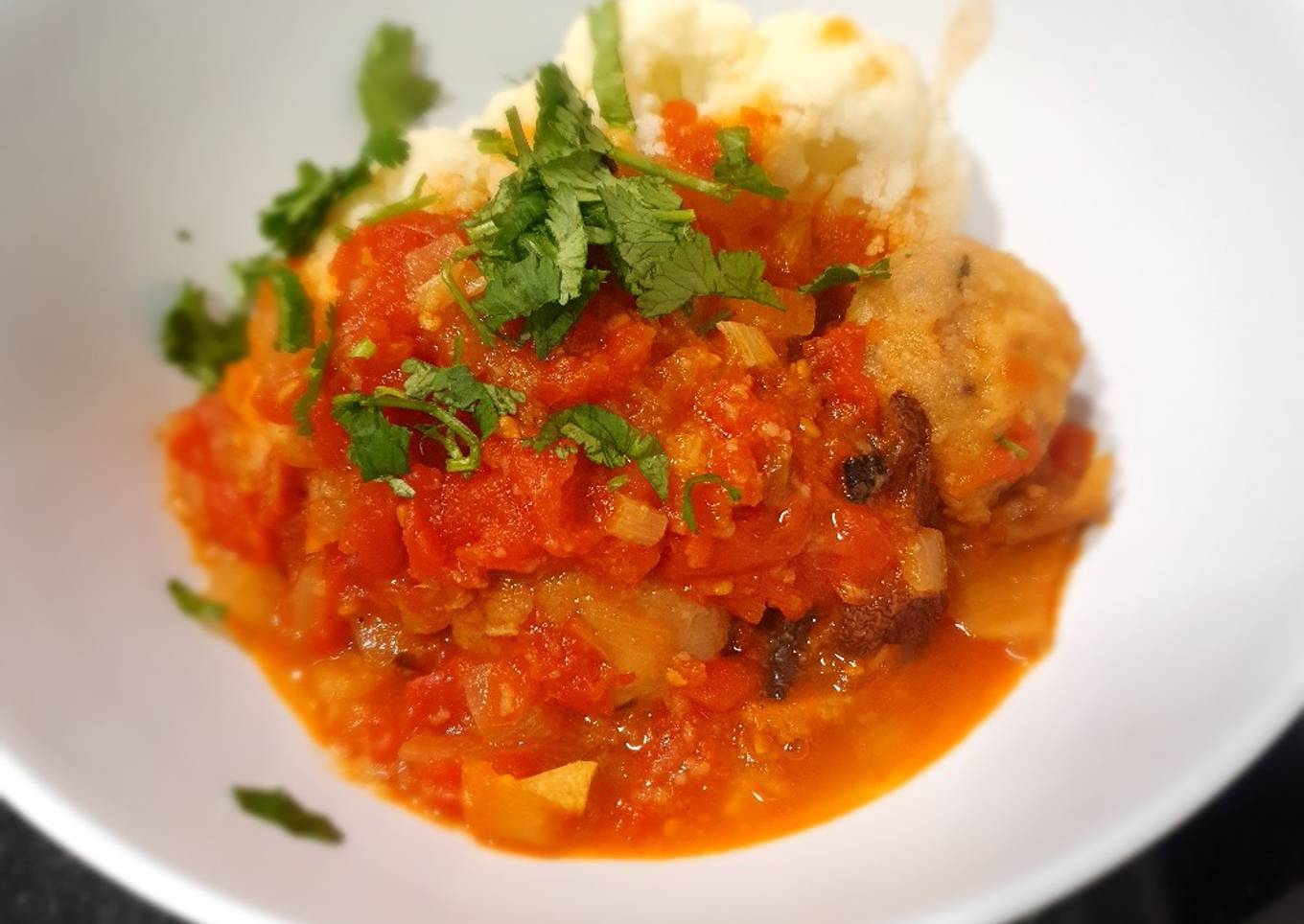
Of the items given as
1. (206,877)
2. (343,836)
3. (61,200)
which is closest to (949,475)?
(343,836)

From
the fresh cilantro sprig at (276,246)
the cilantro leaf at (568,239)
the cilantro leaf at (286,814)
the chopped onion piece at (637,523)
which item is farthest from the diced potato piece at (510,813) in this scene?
the fresh cilantro sprig at (276,246)

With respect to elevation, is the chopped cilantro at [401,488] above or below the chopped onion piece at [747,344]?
below

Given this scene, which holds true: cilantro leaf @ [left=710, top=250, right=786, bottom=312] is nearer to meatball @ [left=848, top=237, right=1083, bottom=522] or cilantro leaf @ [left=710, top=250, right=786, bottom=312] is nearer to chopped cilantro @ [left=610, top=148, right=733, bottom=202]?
chopped cilantro @ [left=610, top=148, right=733, bottom=202]

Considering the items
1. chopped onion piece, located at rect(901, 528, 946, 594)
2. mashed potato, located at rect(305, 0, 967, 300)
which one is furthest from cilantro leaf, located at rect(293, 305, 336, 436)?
chopped onion piece, located at rect(901, 528, 946, 594)

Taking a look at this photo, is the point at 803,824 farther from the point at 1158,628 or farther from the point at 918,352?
the point at 918,352

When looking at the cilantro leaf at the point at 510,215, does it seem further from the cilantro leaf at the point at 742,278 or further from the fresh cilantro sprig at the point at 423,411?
the cilantro leaf at the point at 742,278
